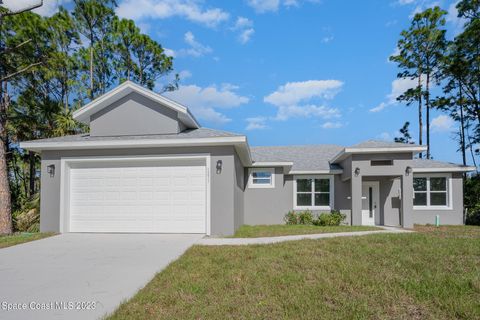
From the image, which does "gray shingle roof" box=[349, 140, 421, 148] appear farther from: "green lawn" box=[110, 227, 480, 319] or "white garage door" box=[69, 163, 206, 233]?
"white garage door" box=[69, 163, 206, 233]

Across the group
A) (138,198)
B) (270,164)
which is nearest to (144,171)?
(138,198)

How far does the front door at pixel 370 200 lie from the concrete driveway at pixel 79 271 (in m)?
9.40

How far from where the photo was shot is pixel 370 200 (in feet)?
50.7

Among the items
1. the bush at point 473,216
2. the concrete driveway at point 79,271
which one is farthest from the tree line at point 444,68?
the concrete driveway at point 79,271

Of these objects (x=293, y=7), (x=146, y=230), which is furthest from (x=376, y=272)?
(x=293, y=7)

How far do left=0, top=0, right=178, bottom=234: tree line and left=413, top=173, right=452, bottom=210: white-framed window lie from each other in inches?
726

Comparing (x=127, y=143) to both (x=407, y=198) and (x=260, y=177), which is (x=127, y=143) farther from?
(x=407, y=198)

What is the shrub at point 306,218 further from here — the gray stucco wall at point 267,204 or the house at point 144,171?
the house at point 144,171

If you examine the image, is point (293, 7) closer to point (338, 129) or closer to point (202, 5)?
point (202, 5)

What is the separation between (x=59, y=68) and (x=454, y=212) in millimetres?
24681

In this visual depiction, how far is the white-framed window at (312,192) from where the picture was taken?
15.6 m

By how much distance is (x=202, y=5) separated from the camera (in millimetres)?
12477

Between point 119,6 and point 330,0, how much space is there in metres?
16.8

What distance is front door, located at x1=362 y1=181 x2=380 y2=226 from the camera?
15.3 metres
